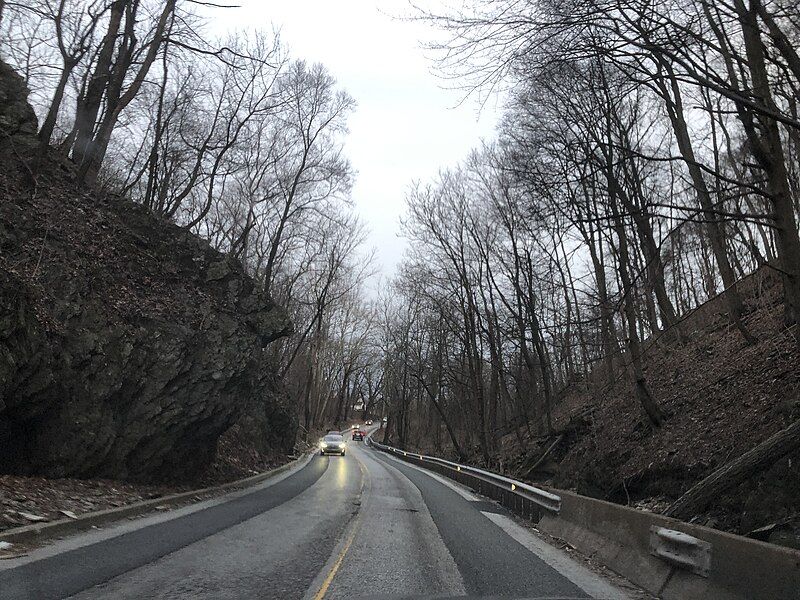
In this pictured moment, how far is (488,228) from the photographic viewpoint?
26.0 meters

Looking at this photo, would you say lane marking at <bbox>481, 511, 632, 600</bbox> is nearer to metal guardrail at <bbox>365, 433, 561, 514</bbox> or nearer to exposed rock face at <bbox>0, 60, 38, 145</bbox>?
metal guardrail at <bbox>365, 433, 561, 514</bbox>

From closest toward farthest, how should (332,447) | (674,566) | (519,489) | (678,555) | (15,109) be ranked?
→ 1. (678,555)
2. (674,566)
3. (519,489)
4. (15,109)
5. (332,447)

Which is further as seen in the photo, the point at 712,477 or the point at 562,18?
the point at 712,477

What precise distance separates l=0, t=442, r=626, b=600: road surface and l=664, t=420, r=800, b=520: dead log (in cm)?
165

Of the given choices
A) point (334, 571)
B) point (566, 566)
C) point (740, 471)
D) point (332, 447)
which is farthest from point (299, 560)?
point (332, 447)

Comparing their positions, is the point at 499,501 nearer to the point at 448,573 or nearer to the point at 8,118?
the point at 448,573

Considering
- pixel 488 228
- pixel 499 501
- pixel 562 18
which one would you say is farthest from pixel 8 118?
pixel 488 228

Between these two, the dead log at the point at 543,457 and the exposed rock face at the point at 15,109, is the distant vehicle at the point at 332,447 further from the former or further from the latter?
the exposed rock face at the point at 15,109

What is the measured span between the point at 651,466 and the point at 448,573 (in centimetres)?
688

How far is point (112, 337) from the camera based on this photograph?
11.0 m

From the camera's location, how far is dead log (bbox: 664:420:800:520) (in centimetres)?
650

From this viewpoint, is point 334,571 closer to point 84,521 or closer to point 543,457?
point 84,521

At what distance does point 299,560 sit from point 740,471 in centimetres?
579

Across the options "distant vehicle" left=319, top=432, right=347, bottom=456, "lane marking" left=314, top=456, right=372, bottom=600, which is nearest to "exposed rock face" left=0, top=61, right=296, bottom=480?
"lane marking" left=314, top=456, right=372, bottom=600
